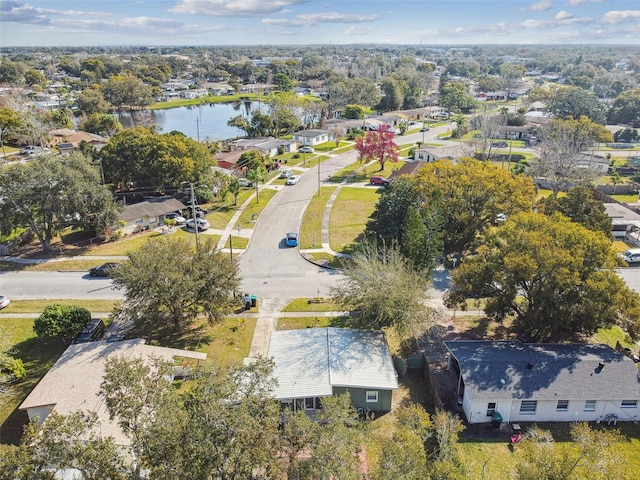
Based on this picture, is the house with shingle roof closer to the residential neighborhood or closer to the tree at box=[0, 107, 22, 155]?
the residential neighborhood

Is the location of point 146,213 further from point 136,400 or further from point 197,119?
point 197,119

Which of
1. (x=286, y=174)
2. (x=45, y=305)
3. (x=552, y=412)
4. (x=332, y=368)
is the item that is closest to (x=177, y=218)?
(x=45, y=305)

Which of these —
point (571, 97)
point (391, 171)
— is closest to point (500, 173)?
point (391, 171)

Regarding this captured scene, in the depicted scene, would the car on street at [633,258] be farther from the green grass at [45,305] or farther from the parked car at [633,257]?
the green grass at [45,305]

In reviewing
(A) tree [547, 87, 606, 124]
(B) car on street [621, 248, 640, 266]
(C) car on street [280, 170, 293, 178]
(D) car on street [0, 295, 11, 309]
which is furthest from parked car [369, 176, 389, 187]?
(A) tree [547, 87, 606, 124]

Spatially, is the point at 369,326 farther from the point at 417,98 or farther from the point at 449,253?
the point at 417,98

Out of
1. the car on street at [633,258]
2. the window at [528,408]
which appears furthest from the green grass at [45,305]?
the car on street at [633,258]
